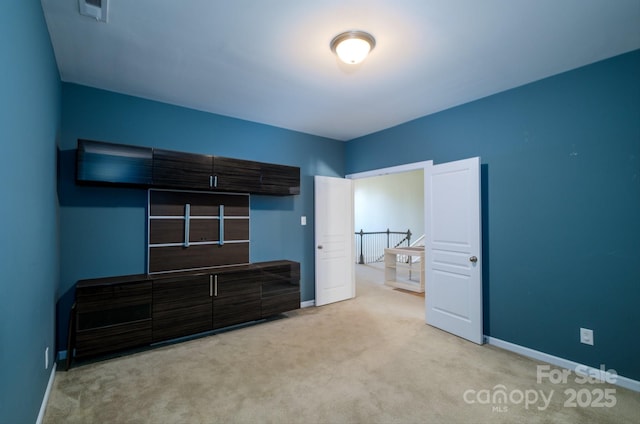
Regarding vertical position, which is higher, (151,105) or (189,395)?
(151,105)

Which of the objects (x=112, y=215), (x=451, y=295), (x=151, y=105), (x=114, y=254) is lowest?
(x=451, y=295)

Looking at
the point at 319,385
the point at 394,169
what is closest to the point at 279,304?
the point at 319,385

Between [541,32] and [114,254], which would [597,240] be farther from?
[114,254]

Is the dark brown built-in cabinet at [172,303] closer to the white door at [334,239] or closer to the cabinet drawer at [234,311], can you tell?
the cabinet drawer at [234,311]

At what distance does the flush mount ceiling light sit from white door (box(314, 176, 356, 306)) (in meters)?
2.48

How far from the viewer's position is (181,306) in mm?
3141

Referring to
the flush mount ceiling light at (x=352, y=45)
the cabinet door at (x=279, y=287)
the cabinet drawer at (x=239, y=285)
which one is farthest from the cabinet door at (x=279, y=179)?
the flush mount ceiling light at (x=352, y=45)

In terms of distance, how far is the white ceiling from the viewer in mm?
1985

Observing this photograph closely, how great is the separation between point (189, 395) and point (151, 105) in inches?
122

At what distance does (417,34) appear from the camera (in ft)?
7.32

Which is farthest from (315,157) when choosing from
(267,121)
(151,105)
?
(151,105)

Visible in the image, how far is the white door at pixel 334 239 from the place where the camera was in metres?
4.70

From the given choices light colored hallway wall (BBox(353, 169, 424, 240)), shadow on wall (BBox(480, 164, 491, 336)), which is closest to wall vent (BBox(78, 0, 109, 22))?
shadow on wall (BBox(480, 164, 491, 336))

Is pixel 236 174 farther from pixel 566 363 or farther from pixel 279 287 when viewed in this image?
pixel 566 363
